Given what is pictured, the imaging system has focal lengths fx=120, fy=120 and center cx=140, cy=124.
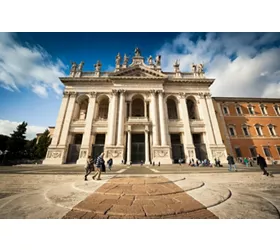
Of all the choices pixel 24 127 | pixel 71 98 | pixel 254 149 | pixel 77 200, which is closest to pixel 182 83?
pixel 254 149

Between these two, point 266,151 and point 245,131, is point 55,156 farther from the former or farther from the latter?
point 266,151

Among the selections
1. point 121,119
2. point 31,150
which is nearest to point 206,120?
point 121,119

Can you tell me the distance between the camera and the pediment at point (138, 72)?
61.8 ft

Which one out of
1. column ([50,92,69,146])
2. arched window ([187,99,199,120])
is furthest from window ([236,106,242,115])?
column ([50,92,69,146])

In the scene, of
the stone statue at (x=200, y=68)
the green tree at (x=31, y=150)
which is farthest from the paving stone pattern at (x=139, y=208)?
the green tree at (x=31, y=150)

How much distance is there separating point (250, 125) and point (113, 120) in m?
22.6

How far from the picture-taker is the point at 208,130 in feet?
56.5

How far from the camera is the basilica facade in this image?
15.8m

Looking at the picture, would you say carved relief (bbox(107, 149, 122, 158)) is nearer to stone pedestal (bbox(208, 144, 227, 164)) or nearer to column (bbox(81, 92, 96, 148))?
column (bbox(81, 92, 96, 148))

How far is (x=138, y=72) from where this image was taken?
19531 mm

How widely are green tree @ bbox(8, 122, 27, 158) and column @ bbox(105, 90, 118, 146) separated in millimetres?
24382

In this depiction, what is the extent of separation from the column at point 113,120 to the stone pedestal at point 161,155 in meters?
5.50

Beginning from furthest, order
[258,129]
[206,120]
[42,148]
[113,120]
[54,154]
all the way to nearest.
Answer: [42,148] → [258,129] → [206,120] → [113,120] → [54,154]
